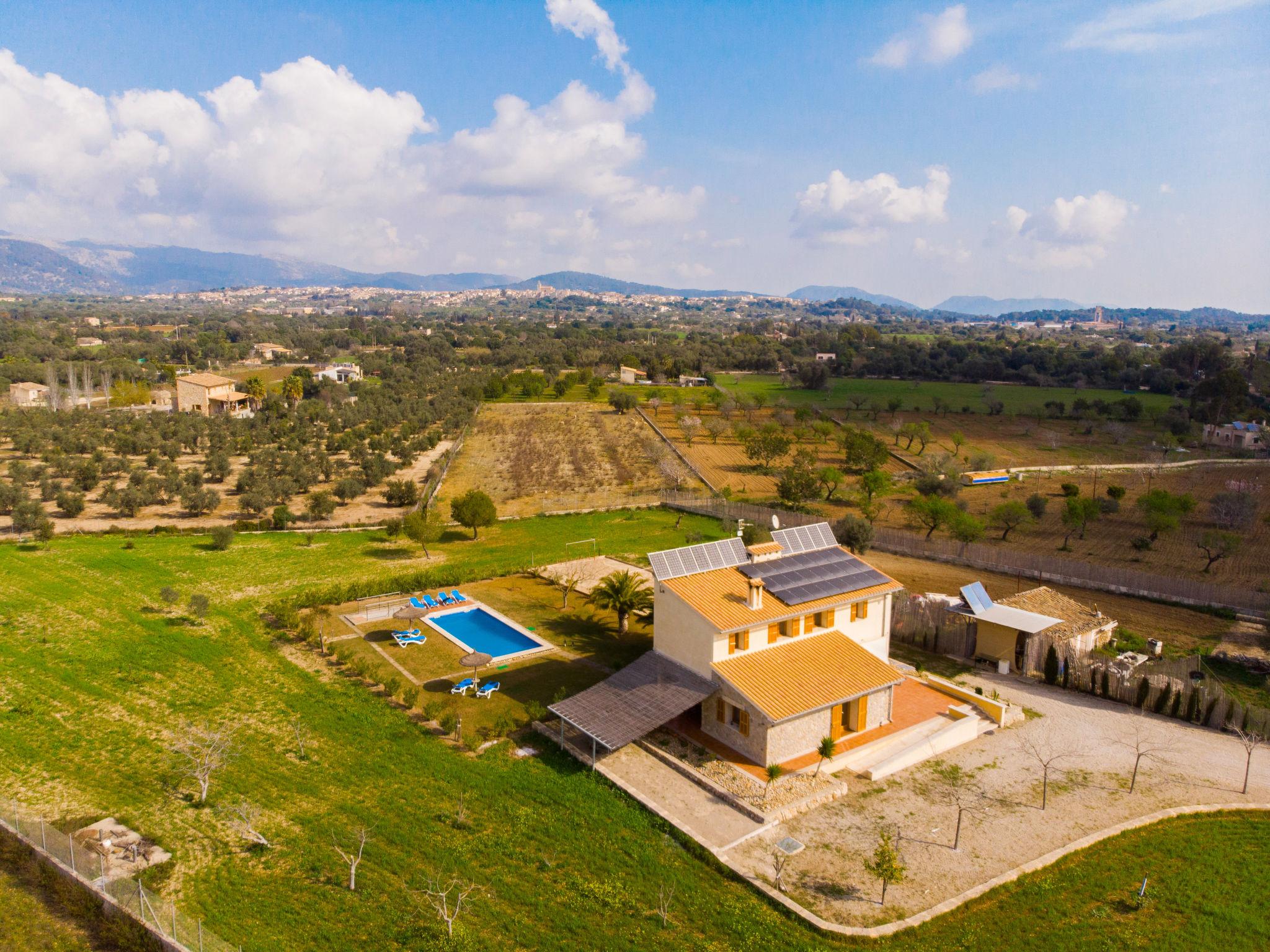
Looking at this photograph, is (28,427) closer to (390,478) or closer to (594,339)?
(390,478)

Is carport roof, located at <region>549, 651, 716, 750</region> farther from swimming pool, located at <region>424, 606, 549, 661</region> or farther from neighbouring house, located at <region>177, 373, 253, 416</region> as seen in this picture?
neighbouring house, located at <region>177, 373, 253, 416</region>

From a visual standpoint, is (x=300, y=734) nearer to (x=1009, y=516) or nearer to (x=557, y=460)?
(x=1009, y=516)

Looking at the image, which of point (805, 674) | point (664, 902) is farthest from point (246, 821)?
point (805, 674)

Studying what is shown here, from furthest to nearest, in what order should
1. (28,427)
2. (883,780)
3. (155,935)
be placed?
1. (28,427)
2. (883,780)
3. (155,935)

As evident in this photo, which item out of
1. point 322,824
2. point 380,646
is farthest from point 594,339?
point 322,824

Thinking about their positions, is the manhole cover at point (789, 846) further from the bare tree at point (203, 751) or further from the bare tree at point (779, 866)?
the bare tree at point (203, 751)
